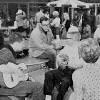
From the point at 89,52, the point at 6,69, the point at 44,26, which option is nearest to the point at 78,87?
the point at 89,52

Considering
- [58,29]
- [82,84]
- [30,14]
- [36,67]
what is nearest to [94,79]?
[82,84]

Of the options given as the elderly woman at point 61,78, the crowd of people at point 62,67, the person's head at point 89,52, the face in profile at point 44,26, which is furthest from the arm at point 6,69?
the face in profile at point 44,26

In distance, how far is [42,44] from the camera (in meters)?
7.17

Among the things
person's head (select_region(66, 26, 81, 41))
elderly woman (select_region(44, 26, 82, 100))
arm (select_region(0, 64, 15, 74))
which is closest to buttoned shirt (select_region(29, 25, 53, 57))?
person's head (select_region(66, 26, 81, 41))

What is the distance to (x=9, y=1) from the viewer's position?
17.1 metres

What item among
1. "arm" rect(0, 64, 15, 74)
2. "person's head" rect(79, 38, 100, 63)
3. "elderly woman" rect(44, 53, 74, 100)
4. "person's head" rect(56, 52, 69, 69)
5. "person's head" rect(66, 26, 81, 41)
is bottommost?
"elderly woman" rect(44, 53, 74, 100)

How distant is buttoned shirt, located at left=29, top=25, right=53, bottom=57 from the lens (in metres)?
7.09

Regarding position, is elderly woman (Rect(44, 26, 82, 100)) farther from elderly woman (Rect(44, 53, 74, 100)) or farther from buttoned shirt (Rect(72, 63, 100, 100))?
buttoned shirt (Rect(72, 63, 100, 100))

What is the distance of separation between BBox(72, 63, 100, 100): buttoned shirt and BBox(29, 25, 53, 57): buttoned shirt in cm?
391

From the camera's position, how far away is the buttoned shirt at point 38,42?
7086mm

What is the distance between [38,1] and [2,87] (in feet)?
48.4

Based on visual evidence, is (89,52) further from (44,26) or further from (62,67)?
(44,26)

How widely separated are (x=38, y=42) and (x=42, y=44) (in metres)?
0.12

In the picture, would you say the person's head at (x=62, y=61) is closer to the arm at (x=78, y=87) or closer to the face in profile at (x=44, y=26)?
the arm at (x=78, y=87)
